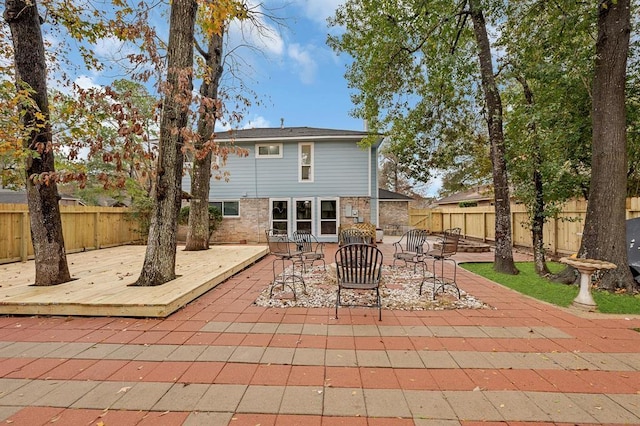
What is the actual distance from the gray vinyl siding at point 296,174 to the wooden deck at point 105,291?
6861mm

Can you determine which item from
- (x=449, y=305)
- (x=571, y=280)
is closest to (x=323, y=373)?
(x=449, y=305)

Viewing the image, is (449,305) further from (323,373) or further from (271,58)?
(271,58)

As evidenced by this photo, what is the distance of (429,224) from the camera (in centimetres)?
1914

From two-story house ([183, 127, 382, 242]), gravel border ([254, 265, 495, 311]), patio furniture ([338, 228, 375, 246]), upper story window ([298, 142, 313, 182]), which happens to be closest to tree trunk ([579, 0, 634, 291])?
gravel border ([254, 265, 495, 311])

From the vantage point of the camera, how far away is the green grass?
409 centimetres

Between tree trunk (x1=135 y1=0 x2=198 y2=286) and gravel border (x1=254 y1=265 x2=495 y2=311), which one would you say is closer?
gravel border (x1=254 y1=265 x2=495 y2=311)

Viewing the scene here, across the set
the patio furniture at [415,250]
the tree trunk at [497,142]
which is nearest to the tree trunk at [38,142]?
the patio furniture at [415,250]

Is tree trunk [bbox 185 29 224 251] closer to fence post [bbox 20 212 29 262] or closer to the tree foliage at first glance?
the tree foliage

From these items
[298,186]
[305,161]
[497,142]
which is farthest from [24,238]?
[497,142]

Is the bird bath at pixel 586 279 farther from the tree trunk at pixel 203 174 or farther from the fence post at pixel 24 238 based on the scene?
the fence post at pixel 24 238

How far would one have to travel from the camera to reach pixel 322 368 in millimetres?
2551

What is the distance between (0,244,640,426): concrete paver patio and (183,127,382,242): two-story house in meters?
9.01

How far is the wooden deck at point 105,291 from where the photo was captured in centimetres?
385

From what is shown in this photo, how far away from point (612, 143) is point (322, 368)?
5.93m
